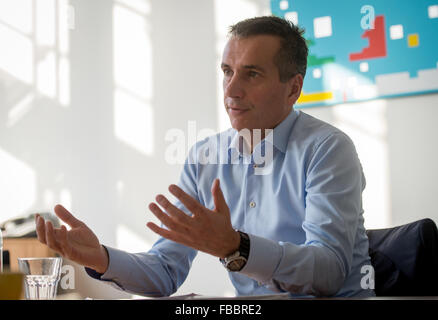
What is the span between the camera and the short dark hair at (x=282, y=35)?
143cm

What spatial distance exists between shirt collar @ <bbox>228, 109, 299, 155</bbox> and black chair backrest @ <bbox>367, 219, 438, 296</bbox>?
0.38m

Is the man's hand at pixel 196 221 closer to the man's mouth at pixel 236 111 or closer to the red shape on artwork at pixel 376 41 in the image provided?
the man's mouth at pixel 236 111

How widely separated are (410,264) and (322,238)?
32 centimetres

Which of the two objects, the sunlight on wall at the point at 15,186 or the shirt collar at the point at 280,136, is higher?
the shirt collar at the point at 280,136

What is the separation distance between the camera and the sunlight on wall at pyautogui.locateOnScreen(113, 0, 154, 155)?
3115 millimetres

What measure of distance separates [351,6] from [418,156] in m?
0.83

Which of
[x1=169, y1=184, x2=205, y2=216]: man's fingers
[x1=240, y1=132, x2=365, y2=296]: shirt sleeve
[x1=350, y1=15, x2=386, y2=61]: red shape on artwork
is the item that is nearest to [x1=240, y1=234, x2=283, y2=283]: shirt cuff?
[x1=240, y1=132, x2=365, y2=296]: shirt sleeve

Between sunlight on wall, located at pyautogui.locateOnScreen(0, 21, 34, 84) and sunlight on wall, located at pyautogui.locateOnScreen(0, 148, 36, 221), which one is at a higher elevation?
sunlight on wall, located at pyautogui.locateOnScreen(0, 21, 34, 84)

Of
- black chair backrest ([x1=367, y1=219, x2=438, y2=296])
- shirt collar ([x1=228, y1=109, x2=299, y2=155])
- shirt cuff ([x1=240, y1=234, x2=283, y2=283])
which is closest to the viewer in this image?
shirt cuff ([x1=240, y1=234, x2=283, y2=283])

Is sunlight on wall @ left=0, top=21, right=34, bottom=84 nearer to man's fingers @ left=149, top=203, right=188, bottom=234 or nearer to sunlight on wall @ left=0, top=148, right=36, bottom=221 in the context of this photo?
sunlight on wall @ left=0, top=148, right=36, bottom=221

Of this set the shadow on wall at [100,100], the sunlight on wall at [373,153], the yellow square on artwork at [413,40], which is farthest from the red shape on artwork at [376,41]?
the shadow on wall at [100,100]

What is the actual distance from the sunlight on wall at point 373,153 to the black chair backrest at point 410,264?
3.92ft

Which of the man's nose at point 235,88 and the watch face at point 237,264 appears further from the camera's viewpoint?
the man's nose at point 235,88

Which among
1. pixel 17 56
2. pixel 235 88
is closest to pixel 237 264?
pixel 235 88
